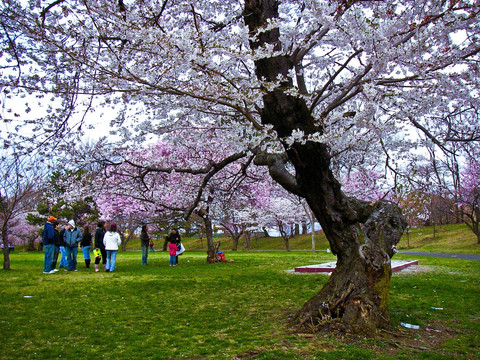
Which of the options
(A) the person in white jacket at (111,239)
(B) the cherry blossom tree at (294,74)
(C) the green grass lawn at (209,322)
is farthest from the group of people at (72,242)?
(B) the cherry blossom tree at (294,74)

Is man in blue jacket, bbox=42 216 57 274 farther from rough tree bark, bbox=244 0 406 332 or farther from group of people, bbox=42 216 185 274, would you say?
rough tree bark, bbox=244 0 406 332

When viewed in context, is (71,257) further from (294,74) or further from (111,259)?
(294,74)

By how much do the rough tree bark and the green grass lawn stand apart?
38 cm

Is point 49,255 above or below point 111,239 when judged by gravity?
below

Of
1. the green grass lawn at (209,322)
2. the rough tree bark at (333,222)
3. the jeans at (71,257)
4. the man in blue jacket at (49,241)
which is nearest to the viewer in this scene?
the green grass lawn at (209,322)

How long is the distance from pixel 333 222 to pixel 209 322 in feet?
6.51

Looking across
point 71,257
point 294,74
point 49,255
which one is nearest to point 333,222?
point 294,74

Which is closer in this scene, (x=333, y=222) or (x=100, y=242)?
(x=333, y=222)

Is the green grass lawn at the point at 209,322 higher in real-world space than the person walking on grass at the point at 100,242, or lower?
lower

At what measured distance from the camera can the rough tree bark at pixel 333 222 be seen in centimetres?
Result: 425

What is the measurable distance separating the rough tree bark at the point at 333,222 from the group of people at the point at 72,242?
23.8 feet

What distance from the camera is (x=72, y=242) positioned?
11.3 m

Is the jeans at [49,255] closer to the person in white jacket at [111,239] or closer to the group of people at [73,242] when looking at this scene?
the group of people at [73,242]

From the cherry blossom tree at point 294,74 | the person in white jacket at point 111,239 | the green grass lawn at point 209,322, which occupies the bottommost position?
the green grass lawn at point 209,322
